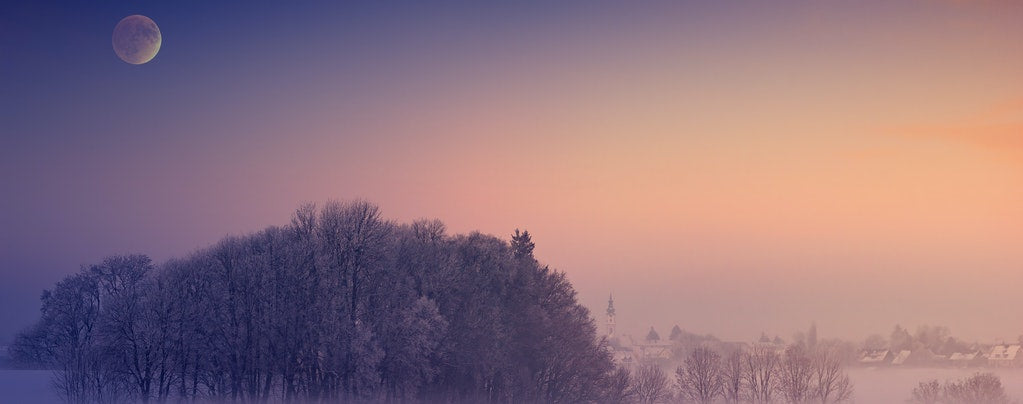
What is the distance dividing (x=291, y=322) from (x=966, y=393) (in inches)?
5637

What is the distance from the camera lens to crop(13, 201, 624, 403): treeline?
80.9m

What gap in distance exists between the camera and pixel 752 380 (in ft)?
541

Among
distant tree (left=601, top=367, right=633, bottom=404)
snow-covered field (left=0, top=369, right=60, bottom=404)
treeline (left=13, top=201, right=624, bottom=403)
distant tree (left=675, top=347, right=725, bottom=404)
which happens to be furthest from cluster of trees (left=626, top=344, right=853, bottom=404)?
snow-covered field (left=0, top=369, right=60, bottom=404)

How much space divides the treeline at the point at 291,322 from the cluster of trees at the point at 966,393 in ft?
385

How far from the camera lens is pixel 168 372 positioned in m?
82.7

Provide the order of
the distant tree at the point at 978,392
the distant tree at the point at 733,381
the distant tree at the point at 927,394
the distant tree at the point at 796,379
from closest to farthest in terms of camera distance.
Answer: the distant tree at the point at 733,381
the distant tree at the point at 796,379
the distant tree at the point at 978,392
the distant tree at the point at 927,394

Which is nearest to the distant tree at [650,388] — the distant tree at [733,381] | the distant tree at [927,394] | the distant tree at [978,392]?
the distant tree at [733,381]

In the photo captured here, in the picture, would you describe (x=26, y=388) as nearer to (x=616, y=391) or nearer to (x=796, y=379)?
(x=616, y=391)

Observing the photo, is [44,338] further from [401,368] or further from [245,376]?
[401,368]

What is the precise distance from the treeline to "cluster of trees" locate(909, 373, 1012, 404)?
117240mm

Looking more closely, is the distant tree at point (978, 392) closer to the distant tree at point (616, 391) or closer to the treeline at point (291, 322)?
the distant tree at point (616, 391)

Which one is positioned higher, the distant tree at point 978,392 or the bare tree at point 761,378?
the bare tree at point 761,378

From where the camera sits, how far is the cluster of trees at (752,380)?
160m

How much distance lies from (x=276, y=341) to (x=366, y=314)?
8337mm
